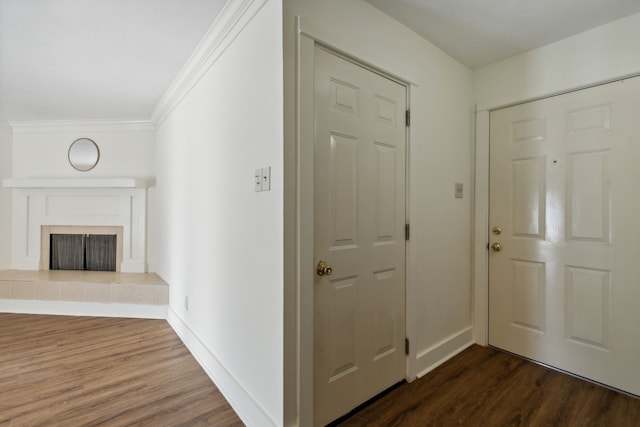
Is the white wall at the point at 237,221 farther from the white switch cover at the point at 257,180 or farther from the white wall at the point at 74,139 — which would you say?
the white wall at the point at 74,139

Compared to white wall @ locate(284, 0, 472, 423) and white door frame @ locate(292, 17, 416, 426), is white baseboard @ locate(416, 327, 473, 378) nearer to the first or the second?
white wall @ locate(284, 0, 472, 423)

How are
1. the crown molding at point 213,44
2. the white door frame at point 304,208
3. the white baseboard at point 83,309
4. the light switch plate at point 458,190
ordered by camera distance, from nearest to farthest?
the white door frame at point 304,208, the crown molding at point 213,44, the light switch plate at point 458,190, the white baseboard at point 83,309

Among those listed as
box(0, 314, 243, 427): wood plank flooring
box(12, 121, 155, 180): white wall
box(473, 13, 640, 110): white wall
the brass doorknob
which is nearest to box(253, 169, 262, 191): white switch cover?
the brass doorknob

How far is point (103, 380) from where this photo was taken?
2.14 metres

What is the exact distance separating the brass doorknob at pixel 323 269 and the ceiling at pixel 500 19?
1.50 m

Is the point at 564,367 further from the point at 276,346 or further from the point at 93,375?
the point at 93,375

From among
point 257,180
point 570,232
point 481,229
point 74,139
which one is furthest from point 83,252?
point 570,232

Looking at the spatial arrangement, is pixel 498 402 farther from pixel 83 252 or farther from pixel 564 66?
pixel 83 252

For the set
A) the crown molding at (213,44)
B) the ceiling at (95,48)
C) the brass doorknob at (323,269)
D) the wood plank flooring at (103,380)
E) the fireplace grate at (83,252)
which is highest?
the ceiling at (95,48)

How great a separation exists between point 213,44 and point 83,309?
130 inches

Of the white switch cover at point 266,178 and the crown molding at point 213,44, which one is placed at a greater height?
the crown molding at point 213,44

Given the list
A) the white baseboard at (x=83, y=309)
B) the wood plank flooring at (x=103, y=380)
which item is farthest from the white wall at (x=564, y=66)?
the white baseboard at (x=83, y=309)

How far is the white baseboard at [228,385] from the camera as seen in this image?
1.61 metres

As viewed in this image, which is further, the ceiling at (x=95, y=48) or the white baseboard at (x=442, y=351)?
the white baseboard at (x=442, y=351)
